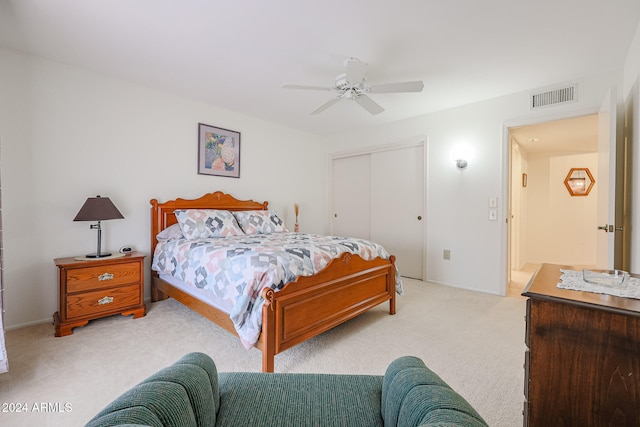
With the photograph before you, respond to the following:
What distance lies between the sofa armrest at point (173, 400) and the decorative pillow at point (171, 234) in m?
2.45

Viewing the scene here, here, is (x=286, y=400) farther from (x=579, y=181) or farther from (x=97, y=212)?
(x=579, y=181)

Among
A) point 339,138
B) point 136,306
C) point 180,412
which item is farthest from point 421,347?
point 339,138

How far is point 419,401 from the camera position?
2.38 feet

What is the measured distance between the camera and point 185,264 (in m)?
2.55

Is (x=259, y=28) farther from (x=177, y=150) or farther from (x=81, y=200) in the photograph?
(x=81, y=200)

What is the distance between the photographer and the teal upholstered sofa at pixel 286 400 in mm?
650

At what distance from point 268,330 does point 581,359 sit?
1.46m

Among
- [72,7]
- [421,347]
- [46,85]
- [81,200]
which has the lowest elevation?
[421,347]

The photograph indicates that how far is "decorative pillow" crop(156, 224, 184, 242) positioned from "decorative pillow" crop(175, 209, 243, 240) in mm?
76

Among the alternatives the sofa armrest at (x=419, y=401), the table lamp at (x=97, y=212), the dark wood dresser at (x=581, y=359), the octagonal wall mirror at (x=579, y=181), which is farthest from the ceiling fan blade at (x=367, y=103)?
the octagonal wall mirror at (x=579, y=181)

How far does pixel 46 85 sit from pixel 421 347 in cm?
396

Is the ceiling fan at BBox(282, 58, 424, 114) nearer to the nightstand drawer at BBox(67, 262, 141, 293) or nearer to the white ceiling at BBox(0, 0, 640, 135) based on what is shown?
the white ceiling at BBox(0, 0, 640, 135)

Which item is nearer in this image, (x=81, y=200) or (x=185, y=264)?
(x=185, y=264)

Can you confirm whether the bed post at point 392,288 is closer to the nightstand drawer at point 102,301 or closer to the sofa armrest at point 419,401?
the sofa armrest at point 419,401
